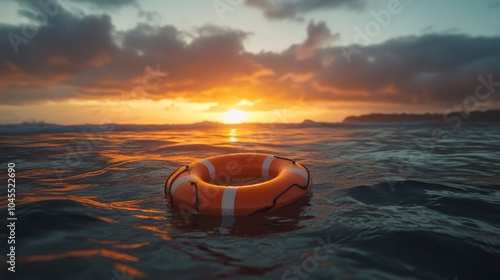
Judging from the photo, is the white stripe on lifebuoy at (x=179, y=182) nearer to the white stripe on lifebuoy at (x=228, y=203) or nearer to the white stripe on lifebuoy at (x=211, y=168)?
the white stripe on lifebuoy at (x=228, y=203)

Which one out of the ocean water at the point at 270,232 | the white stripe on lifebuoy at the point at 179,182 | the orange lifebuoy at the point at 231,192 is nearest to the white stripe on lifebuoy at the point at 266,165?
the orange lifebuoy at the point at 231,192

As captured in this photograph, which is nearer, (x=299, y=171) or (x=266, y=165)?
(x=299, y=171)

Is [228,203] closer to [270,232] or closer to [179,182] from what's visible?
[270,232]

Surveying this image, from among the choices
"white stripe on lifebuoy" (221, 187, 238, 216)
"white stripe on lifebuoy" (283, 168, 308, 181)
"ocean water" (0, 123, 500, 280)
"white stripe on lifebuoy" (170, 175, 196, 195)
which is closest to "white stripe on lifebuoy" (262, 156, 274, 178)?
"white stripe on lifebuoy" (283, 168, 308, 181)

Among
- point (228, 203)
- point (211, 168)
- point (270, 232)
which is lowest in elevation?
point (270, 232)

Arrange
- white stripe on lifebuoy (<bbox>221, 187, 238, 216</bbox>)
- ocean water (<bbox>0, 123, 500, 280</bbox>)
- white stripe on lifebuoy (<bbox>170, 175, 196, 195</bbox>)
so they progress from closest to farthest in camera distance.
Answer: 1. ocean water (<bbox>0, 123, 500, 280</bbox>)
2. white stripe on lifebuoy (<bbox>221, 187, 238, 216</bbox>)
3. white stripe on lifebuoy (<bbox>170, 175, 196, 195</bbox>)

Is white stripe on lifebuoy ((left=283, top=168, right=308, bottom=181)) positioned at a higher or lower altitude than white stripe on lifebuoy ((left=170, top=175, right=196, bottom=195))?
higher

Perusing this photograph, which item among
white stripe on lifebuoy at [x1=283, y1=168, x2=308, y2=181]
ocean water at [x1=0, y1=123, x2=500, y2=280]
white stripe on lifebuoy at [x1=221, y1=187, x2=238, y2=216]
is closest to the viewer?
A: ocean water at [x1=0, y1=123, x2=500, y2=280]

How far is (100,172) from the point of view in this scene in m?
6.82

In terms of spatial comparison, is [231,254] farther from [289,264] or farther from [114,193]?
[114,193]

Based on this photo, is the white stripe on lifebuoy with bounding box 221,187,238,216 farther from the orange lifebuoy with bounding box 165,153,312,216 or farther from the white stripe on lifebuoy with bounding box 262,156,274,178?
the white stripe on lifebuoy with bounding box 262,156,274,178

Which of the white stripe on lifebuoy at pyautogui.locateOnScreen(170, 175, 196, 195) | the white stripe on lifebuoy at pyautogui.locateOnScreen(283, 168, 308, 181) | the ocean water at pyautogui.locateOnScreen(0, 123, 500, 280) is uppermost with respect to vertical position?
the white stripe on lifebuoy at pyautogui.locateOnScreen(283, 168, 308, 181)

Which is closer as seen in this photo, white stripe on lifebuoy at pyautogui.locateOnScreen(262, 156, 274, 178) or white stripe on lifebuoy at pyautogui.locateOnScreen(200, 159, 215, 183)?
white stripe on lifebuoy at pyautogui.locateOnScreen(200, 159, 215, 183)

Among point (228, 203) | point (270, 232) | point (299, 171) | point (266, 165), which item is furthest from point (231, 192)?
point (266, 165)
